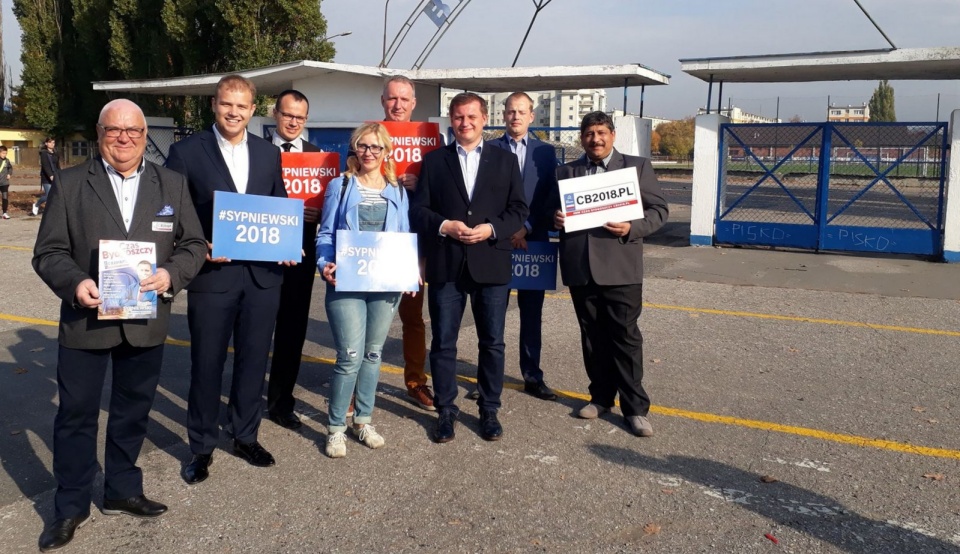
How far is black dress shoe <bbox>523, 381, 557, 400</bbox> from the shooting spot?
5797mm

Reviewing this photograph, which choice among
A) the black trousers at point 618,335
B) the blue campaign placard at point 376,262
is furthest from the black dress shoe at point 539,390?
the blue campaign placard at point 376,262

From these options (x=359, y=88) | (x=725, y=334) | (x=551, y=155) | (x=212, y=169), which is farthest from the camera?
(x=359, y=88)

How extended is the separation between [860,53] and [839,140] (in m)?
1.85

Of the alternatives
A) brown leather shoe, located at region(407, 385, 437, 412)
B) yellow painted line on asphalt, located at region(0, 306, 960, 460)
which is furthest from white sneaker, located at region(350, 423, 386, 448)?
yellow painted line on asphalt, located at region(0, 306, 960, 460)

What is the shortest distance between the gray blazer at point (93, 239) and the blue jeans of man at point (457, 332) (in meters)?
1.64

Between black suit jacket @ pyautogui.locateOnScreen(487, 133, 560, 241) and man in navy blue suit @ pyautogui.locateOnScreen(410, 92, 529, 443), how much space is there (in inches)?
20.0

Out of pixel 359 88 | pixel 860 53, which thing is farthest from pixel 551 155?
pixel 359 88

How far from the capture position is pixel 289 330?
17.1 ft

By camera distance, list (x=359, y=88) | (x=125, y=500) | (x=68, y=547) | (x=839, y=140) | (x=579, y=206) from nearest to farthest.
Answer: (x=68, y=547) → (x=125, y=500) → (x=579, y=206) → (x=839, y=140) → (x=359, y=88)

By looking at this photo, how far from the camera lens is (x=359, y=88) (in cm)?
1730

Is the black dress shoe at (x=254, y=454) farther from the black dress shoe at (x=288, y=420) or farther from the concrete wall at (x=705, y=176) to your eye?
the concrete wall at (x=705, y=176)

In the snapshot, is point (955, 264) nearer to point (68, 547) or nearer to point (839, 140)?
point (839, 140)

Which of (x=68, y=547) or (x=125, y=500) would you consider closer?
Result: (x=68, y=547)

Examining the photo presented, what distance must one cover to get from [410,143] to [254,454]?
2.22 m
